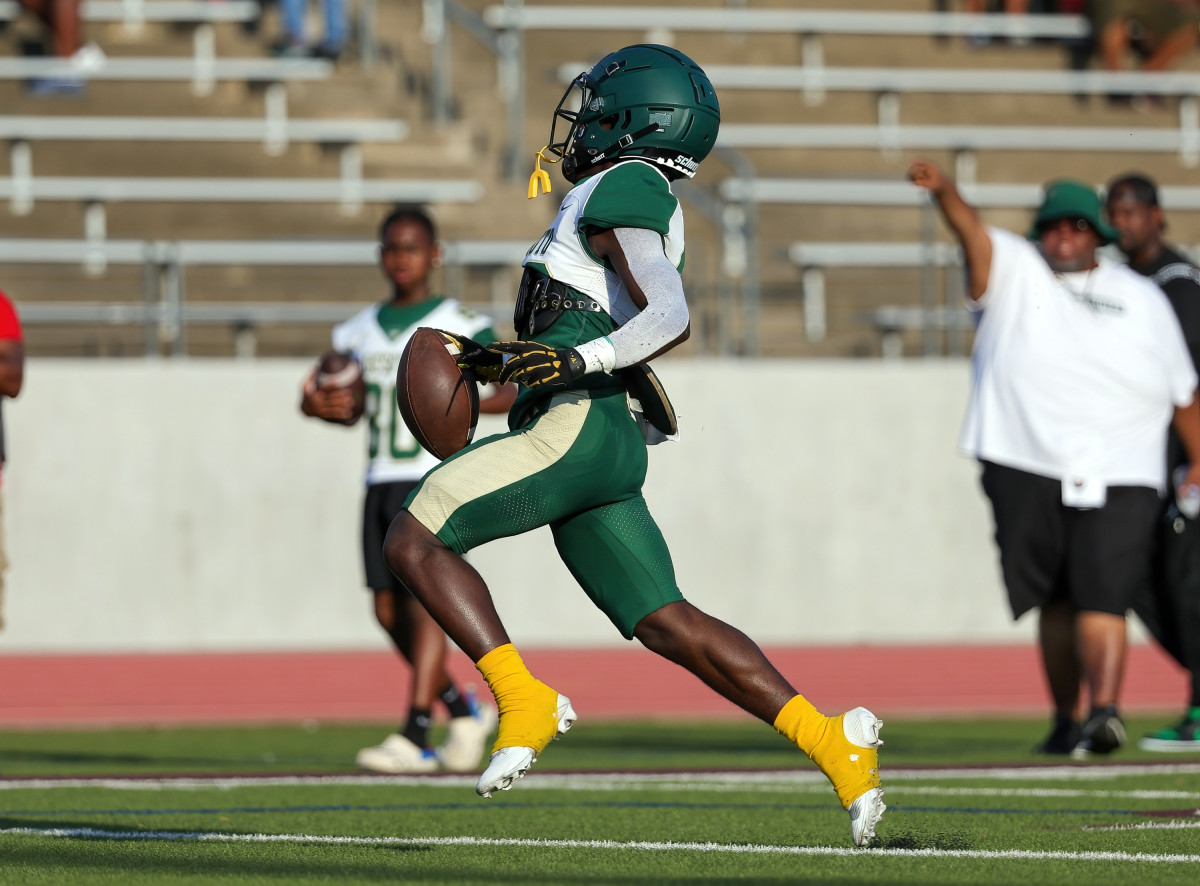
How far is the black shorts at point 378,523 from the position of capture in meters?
7.60

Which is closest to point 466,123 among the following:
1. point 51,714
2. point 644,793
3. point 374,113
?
point 374,113

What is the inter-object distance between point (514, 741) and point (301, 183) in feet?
41.8

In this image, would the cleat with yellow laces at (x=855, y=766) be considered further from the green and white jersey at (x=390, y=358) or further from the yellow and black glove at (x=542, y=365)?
the green and white jersey at (x=390, y=358)

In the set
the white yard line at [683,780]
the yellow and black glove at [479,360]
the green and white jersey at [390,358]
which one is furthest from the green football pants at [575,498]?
the green and white jersey at [390,358]

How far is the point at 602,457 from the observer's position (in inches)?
177

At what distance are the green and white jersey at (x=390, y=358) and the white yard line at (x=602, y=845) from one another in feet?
9.24

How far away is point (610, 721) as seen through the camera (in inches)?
390

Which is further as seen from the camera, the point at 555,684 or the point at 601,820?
the point at 555,684

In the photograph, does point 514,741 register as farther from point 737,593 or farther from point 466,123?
point 466,123

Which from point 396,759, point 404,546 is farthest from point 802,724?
point 396,759

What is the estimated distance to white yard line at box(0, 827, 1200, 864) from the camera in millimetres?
4539

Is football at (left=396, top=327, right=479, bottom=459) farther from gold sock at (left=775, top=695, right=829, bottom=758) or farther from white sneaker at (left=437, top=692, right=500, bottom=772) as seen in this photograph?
white sneaker at (left=437, top=692, right=500, bottom=772)

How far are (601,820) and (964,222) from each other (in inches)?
122

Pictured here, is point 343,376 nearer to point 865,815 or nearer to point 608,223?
point 608,223
